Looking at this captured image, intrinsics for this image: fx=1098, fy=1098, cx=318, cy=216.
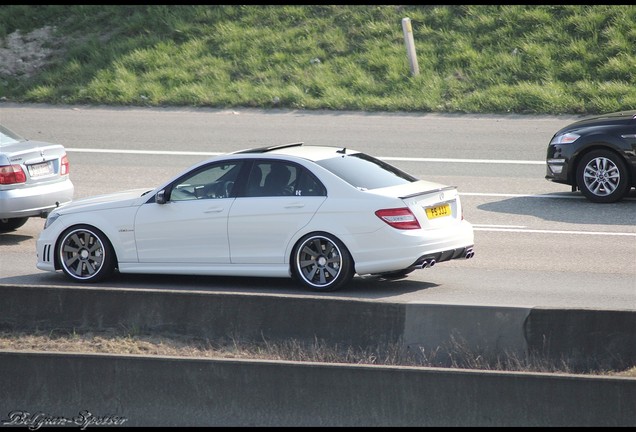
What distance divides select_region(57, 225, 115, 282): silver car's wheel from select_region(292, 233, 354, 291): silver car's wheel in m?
2.21

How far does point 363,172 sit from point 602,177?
563cm

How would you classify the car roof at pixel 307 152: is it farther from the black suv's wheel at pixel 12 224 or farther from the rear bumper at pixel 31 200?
the black suv's wheel at pixel 12 224

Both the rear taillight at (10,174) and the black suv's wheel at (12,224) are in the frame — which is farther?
the black suv's wheel at (12,224)

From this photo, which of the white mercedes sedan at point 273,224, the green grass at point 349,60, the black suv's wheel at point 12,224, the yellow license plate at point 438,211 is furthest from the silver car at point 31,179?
the green grass at point 349,60

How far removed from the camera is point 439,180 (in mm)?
17859

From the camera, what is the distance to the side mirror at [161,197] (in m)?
11.8

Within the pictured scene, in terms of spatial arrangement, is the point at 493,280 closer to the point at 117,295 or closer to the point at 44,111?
the point at 117,295

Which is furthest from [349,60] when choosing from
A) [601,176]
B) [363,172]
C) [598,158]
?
[363,172]

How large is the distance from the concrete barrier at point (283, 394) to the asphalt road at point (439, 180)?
2.87 m

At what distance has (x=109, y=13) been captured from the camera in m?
28.1

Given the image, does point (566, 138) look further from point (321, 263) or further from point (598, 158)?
point (321, 263)

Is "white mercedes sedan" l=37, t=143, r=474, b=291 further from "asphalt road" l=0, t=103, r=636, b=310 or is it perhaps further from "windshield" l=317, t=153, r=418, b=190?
"asphalt road" l=0, t=103, r=636, b=310

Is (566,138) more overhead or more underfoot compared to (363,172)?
more overhead

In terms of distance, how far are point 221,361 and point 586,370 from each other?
3164 millimetres
